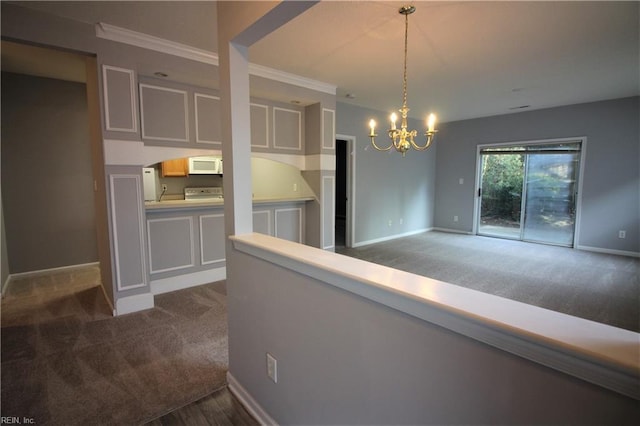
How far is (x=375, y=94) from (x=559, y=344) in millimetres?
4739

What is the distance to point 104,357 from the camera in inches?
90.4

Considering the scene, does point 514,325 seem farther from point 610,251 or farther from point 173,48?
point 610,251

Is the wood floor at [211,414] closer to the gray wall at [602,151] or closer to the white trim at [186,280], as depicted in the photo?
the white trim at [186,280]

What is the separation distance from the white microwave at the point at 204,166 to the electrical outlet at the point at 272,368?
3.88 metres

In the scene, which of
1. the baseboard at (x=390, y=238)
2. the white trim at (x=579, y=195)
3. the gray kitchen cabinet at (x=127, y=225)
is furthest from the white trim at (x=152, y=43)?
the white trim at (x=579, y=195)

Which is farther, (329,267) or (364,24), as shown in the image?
(364,24)

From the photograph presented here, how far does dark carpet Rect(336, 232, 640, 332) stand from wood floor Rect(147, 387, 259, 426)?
2962 mm

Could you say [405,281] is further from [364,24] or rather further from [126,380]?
[364,24]

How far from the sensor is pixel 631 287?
12.1 ft

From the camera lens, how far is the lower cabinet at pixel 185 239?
Result: 3.44 m

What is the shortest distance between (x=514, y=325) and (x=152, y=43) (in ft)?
11.7

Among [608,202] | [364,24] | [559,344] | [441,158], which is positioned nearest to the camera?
[559,344]

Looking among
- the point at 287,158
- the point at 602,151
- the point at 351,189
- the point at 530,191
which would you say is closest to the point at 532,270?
the point at 530,191

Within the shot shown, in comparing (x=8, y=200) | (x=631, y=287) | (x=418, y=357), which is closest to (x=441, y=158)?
(x=631, y=287)
